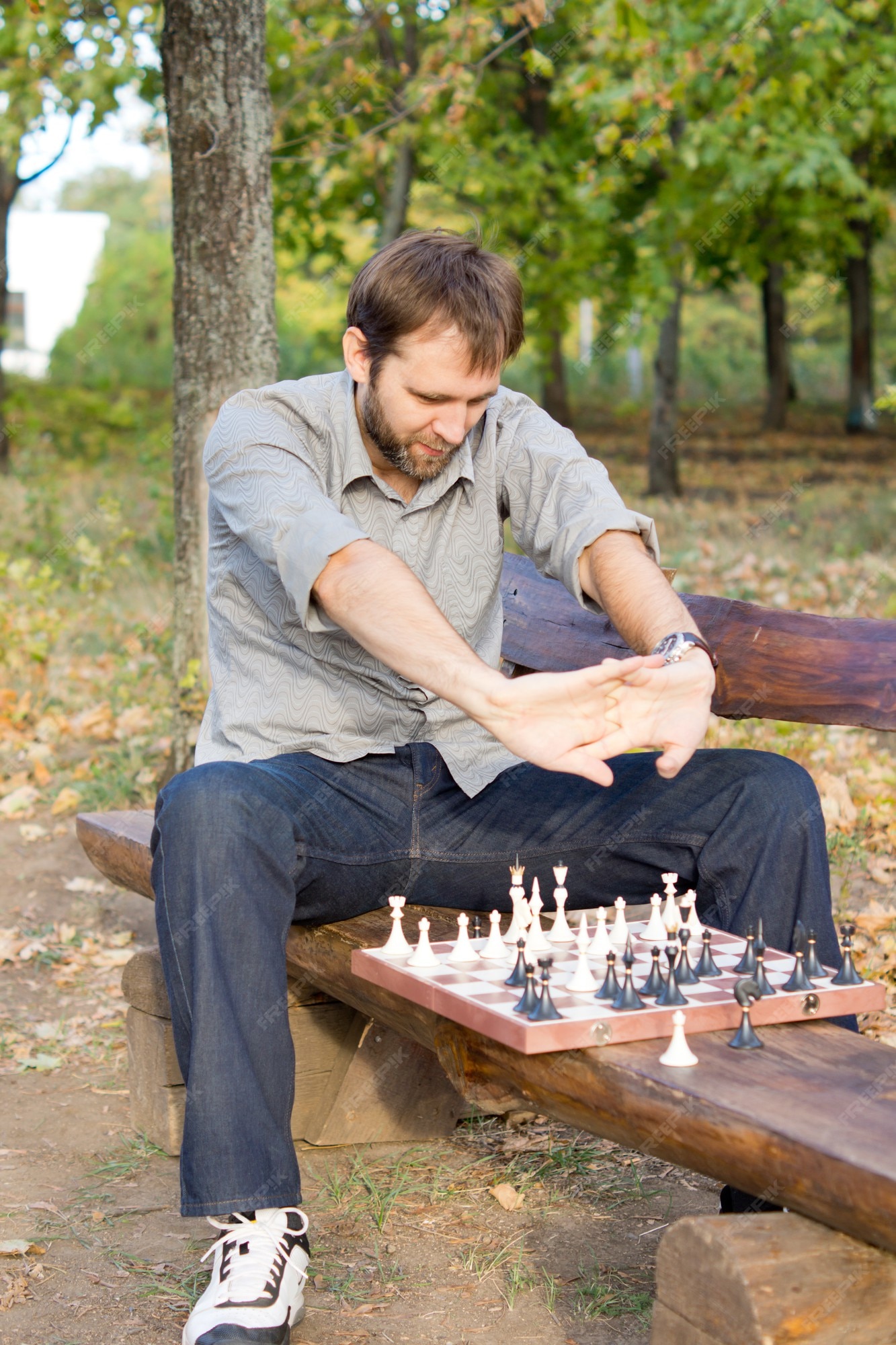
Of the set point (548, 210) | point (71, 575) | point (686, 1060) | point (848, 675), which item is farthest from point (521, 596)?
point (548, 210)

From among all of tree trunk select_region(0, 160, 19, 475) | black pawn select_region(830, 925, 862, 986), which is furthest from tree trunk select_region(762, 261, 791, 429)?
black pawn select_region(830, 925, 862, 986)

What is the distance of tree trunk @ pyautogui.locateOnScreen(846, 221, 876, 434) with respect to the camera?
1859cm

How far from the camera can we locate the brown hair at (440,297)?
2.74 m

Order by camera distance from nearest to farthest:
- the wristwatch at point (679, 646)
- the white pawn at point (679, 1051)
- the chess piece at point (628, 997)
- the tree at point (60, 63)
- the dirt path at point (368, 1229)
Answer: the white pawn at point (679, 1051) → the chess piece at point (628, 997) → the dirt path at point (368, 1229) → the wristwatch at point (679, 646) → the tree at point (60, 63)

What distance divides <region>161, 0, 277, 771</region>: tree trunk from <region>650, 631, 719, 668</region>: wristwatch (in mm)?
2513

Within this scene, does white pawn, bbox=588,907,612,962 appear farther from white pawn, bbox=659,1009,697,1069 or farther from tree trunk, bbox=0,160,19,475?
tree trunk, bbox=0,160,19,475

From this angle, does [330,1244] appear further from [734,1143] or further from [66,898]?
[66,898]

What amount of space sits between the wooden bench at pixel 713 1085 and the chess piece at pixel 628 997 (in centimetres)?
6

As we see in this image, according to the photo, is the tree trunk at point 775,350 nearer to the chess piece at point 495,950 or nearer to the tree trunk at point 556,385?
the tree trunk at point 556,385

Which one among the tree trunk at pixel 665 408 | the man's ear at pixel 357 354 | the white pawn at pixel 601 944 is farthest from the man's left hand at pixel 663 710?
the tree trunk at pixel 665 408

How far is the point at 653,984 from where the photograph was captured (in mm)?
2035

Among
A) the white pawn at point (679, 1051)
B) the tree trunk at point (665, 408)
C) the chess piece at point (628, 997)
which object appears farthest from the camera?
the tree trunk at point (665, 408)

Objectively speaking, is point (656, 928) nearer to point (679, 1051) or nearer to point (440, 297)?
point (679, 1051)

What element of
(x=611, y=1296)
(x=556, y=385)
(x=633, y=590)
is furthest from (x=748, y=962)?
(x=556, y=385)
